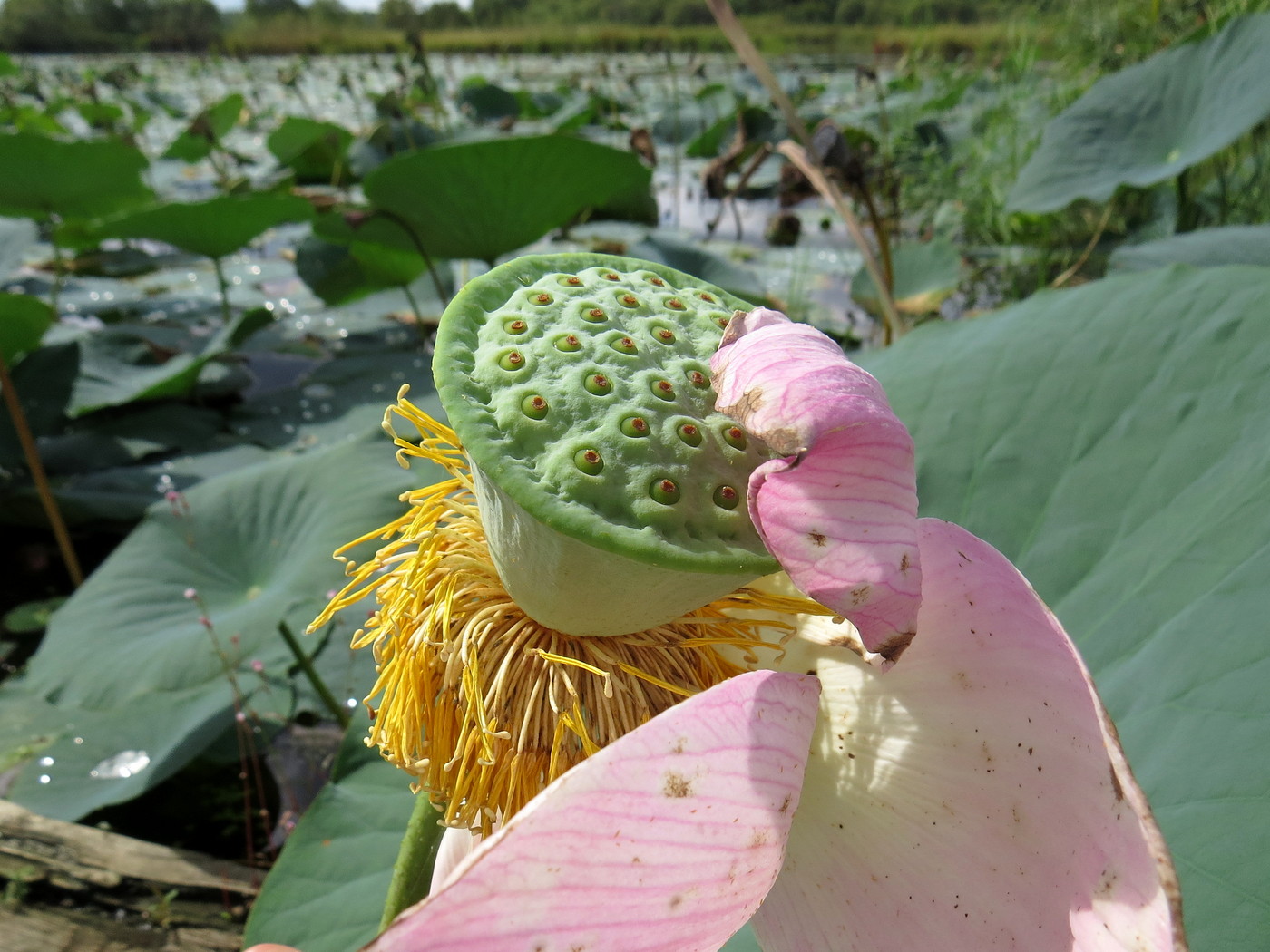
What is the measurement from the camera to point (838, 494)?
461mm

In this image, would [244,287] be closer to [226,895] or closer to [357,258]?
[357,258]

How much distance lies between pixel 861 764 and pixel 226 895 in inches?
49.5

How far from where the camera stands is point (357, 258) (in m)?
2.87

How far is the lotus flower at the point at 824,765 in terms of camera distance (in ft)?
1.37

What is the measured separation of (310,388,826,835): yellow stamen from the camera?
65cm

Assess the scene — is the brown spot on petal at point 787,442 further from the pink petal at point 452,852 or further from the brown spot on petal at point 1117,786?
the pink petal at point 452,852

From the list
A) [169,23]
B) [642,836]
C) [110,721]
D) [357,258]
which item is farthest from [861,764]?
[169,23]

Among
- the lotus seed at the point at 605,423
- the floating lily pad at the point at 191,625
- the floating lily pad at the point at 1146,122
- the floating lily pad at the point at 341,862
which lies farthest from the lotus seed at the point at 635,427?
the floating lily pad at the point at 1146,122

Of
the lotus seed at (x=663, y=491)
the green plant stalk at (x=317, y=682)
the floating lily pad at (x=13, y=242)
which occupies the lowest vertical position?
the green plant stalk at (x=317, y=682)

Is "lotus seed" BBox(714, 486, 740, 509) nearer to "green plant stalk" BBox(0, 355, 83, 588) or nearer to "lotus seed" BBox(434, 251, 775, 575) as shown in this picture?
"lotus seed" BBox(434, 251, 775, 575)

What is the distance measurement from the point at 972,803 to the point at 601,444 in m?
0.33

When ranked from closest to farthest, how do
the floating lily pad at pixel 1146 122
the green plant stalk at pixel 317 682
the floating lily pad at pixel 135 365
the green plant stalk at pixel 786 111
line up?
the green plant stalk at pixel 786 111
the green plant stalk at pixel 317 682
the floating lily pad at pixel 1146 122
the floating lily pad at pixel 135 365

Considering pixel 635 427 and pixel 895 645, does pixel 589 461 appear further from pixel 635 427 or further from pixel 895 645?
pixel 895 645

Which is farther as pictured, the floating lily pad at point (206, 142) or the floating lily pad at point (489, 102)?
the floating lily pad at point (489, 102)
